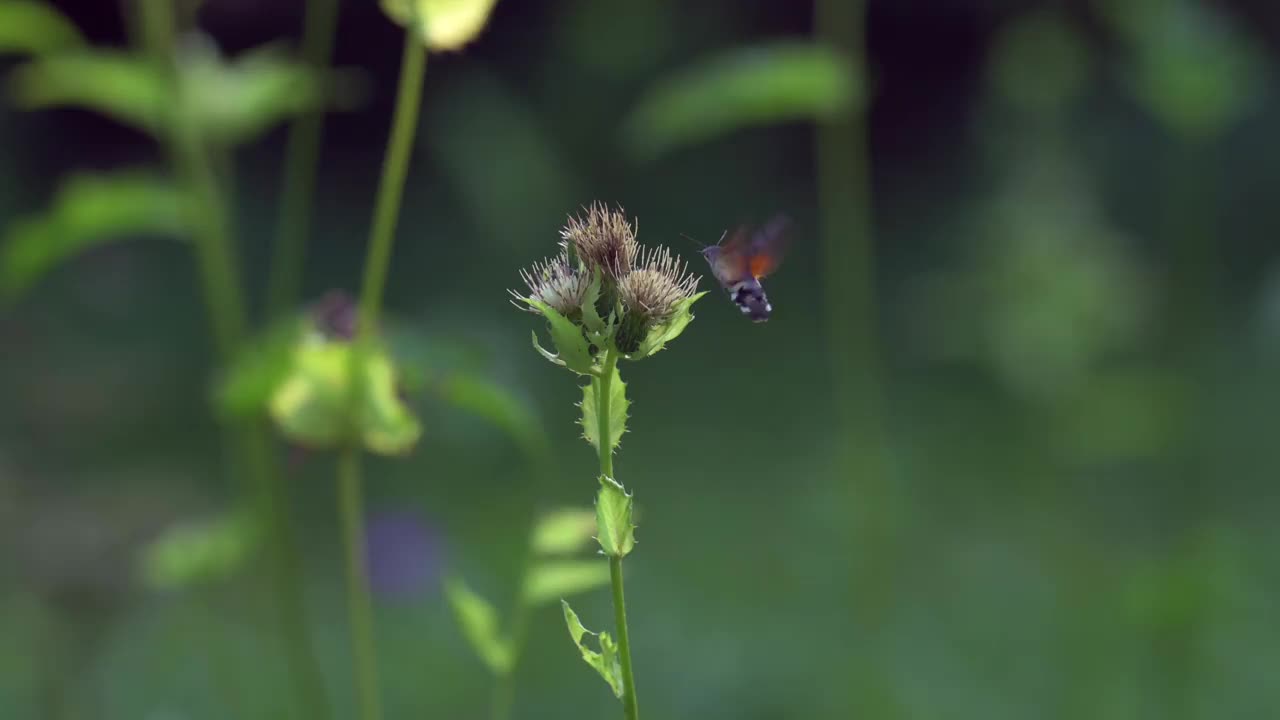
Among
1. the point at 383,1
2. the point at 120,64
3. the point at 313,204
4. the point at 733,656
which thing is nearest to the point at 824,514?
the point at 733,656

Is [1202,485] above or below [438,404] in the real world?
below

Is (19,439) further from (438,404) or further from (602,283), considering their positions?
(602,283)

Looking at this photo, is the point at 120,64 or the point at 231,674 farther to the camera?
the point at 231,674

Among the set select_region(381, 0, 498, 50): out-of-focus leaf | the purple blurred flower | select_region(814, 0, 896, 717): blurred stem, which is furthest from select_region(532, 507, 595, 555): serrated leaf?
the purple blurred flower

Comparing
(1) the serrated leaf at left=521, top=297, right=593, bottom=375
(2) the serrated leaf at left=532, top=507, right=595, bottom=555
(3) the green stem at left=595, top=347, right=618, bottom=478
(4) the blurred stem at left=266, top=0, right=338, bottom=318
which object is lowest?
(2) the serrated leaf at left=532, top=507, right=595, bottom=555

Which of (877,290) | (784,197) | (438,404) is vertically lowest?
(438,404)

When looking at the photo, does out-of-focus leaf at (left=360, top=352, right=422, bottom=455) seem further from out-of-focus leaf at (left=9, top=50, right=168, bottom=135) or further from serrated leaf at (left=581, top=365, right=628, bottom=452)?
out-of-focus leaf at (left=9, top=50, right=168, bottom=135)
